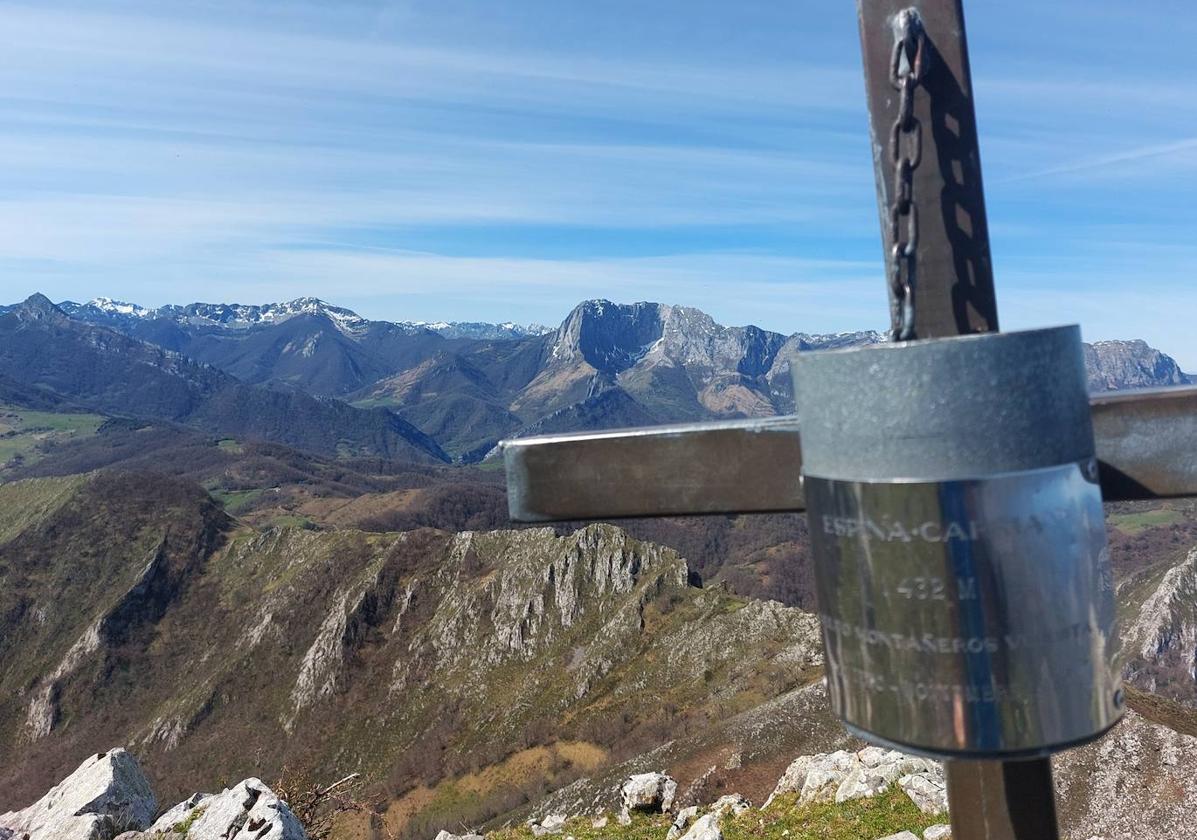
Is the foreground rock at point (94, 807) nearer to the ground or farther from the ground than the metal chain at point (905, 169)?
nearer to the ground

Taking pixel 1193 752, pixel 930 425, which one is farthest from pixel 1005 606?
pixel 1193 752

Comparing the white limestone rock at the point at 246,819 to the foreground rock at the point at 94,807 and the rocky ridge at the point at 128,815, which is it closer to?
the rocky ridge at the point at 128,815

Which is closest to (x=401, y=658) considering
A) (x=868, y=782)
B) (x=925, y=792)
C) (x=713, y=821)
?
(x=868, y=782)

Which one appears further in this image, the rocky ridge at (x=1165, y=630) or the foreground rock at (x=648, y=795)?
the rocky ridge at (x=1165, y=630)

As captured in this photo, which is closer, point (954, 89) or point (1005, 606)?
point (1005, 606)

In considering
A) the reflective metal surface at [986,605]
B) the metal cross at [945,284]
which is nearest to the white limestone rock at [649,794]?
the metal cross at [945,284]

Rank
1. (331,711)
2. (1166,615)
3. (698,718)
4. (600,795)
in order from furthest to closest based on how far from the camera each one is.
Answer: (1166,615) < (331,711) < (698,718) < (600,795)

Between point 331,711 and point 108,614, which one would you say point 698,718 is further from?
point 108,614
